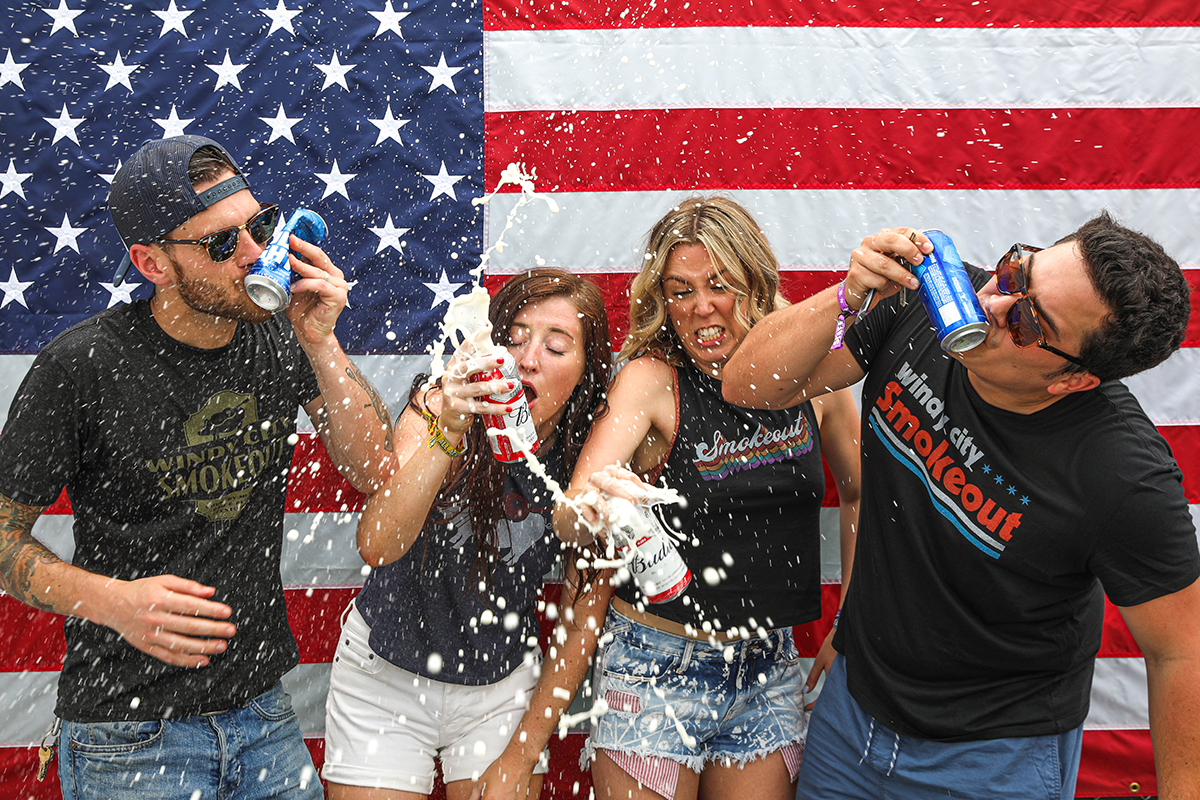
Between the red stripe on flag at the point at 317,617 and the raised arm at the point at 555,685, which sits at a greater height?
the raised arm at the point at 555,685

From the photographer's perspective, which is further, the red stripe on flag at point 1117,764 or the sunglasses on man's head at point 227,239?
the red stripe on flag at point 1117,764

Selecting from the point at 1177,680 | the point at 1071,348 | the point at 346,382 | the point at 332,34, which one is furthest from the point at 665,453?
the point at 332,34

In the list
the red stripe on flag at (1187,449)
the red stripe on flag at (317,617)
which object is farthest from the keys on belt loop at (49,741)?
the red stripe on flag at (1187,449)

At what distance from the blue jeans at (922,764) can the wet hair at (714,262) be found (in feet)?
3.29

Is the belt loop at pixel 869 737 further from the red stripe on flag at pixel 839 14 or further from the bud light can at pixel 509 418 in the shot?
the red stripe on flag at pixel 839 14

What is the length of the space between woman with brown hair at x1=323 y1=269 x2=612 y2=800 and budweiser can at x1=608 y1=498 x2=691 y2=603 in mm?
535

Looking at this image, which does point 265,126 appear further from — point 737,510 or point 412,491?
Answer: point 737,510

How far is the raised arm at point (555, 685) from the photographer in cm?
215

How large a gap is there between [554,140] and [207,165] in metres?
1.14

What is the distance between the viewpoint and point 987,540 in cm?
173

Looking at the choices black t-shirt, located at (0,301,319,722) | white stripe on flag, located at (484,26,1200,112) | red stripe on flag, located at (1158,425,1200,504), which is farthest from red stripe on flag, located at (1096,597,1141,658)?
black t-shirt, located at (0,301,319,722)

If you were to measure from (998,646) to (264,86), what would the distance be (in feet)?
8.89

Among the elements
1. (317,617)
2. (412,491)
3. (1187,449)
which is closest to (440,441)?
(412,491)

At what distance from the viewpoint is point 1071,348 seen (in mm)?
1579
